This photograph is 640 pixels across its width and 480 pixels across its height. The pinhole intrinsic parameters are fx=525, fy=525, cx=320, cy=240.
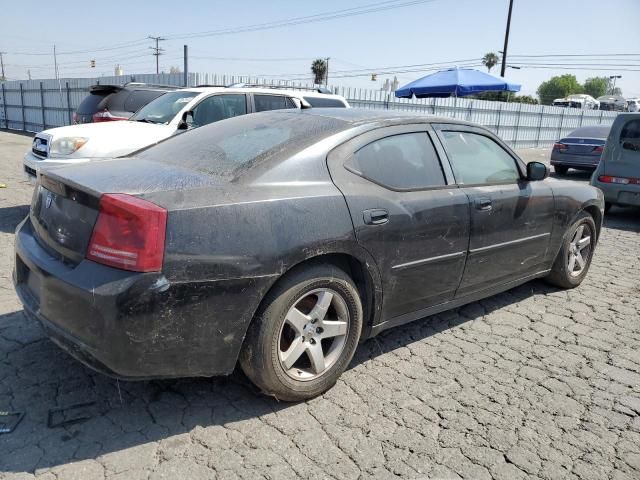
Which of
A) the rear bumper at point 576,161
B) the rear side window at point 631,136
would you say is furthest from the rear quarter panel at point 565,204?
the rear bumper at point 576,161

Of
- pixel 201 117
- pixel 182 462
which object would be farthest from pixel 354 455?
pixel 201 117

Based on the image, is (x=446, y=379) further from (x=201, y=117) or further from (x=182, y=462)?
(x=201, y=117)

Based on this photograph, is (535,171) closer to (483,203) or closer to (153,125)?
(483,203)

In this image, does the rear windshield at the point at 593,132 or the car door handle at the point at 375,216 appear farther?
the rear windshield at the point at 593,132

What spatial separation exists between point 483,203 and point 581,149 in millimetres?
12291

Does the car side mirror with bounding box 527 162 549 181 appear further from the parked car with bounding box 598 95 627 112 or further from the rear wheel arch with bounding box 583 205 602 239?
the parked car with bounding box 598 95 627 112

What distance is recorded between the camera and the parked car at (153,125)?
6164 mm

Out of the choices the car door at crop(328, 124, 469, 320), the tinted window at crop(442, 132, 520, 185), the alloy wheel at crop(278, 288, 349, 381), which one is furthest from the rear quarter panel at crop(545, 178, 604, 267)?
the alloy wheel at crop(278, 288, 349, 381)

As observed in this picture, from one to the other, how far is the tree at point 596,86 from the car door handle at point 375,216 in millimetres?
161734

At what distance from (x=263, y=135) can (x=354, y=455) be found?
1892 mm

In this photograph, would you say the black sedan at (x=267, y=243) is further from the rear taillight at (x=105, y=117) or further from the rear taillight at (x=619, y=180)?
the rear taillight at (x=105, y=117)

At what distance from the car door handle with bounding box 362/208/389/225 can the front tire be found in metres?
0.34

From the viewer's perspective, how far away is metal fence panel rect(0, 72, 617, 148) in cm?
1933

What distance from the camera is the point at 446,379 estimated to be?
3.26 m
